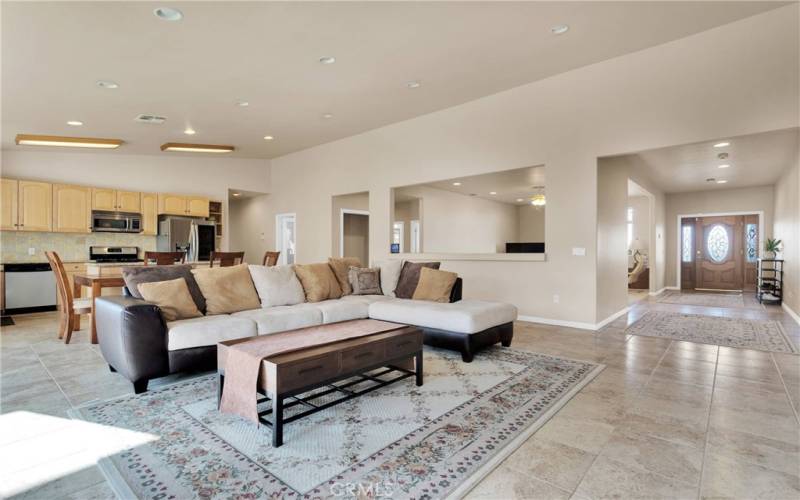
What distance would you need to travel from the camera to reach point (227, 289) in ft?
12.5

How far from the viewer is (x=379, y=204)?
7.46 metres

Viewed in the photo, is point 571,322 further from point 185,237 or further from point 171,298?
point 185,237

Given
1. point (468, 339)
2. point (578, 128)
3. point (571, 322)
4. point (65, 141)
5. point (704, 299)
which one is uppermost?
point (65, 141)

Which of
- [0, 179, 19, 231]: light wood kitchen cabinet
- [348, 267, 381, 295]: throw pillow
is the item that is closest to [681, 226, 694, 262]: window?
[348, 267, 381, 295]: throw pillow

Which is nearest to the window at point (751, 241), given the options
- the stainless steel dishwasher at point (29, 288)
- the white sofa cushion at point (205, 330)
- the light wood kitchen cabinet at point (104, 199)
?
the white sofa cushion at point (205, 330)

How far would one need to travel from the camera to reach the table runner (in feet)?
7.25

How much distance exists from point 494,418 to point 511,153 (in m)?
4.22

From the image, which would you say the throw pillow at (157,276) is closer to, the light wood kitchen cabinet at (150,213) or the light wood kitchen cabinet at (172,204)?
the light wood kitchen cabinet at (150,213)

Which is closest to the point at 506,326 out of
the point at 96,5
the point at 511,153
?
the point at 511,153

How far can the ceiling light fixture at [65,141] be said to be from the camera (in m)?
6.21

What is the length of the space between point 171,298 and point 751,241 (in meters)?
12.5

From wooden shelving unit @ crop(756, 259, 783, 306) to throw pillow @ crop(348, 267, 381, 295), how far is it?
7.69m

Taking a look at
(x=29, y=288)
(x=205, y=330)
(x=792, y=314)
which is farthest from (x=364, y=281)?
(x=792, y=314)

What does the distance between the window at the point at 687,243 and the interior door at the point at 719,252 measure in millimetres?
128
